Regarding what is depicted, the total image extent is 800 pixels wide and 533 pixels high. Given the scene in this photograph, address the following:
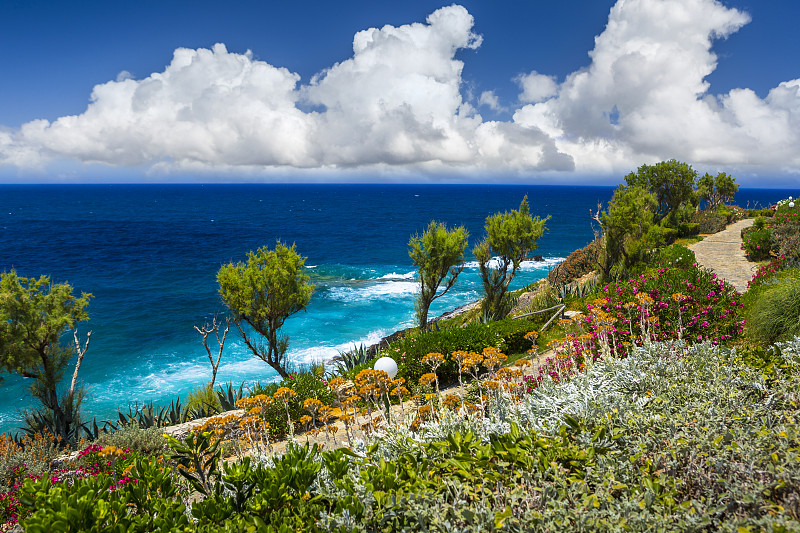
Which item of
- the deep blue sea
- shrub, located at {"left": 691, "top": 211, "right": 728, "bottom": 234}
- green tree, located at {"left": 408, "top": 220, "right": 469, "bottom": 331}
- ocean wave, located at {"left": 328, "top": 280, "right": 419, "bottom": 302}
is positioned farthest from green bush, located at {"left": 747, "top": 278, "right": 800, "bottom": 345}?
shrub, located at {"left": 691, "top": 211, "right": 728, "bottom": 234}

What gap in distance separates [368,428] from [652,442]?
3292 mm

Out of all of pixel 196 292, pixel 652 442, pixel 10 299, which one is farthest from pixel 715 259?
pixel 196 292

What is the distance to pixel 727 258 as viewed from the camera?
2170 cm

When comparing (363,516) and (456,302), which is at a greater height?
(363,516)

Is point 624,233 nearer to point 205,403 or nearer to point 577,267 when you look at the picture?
point 577,267

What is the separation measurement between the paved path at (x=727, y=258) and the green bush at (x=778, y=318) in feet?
24.3

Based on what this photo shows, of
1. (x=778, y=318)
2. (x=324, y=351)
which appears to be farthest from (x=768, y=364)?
(x=324, y=351)

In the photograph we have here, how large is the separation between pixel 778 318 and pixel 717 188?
4780 centimetres

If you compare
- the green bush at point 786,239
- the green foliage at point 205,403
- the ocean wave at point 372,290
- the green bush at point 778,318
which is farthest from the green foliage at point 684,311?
the ocean wave at point 372,290

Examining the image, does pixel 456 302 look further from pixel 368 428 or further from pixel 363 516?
pixel 363 516

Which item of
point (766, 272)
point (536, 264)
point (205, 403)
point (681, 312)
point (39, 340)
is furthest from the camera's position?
point (536, 264)

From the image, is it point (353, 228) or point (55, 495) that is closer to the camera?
point (55, 495)

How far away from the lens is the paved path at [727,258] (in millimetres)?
17062

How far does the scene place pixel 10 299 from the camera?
11961 mm
